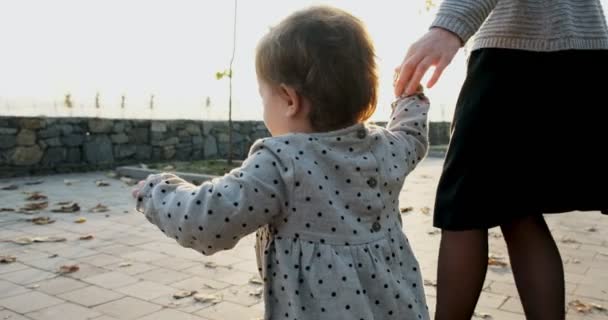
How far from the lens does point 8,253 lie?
351 cm

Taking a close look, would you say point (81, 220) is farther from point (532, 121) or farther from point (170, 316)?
point (532, 121)

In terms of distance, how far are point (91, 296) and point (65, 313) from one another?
0.23m

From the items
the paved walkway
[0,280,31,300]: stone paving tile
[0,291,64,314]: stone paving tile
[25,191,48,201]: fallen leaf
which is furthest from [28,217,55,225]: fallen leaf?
[0,291,64,314]: stone paving tile

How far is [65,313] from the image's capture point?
8.11 ft

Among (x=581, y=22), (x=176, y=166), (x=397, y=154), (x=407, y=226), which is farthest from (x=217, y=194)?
(x=176, y=166)

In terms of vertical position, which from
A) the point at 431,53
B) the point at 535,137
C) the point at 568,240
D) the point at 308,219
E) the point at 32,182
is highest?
the point at 431,53

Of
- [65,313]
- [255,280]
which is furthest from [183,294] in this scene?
[65,313]

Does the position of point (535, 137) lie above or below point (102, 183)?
above

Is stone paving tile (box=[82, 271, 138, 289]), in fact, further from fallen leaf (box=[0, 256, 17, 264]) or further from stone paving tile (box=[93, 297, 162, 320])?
fallen leaf (box=[0, 256, 17, 264])

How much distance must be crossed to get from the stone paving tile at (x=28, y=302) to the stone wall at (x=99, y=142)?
206 inches

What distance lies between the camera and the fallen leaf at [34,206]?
506cm

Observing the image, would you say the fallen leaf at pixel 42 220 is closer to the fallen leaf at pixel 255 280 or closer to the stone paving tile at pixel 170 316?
the fallen leaf at pixel 255 280

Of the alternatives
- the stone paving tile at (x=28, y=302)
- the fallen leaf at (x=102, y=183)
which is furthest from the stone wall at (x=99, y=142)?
the stone paving tile at (x=28, y=302)

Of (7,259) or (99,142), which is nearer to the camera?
(7,259)
